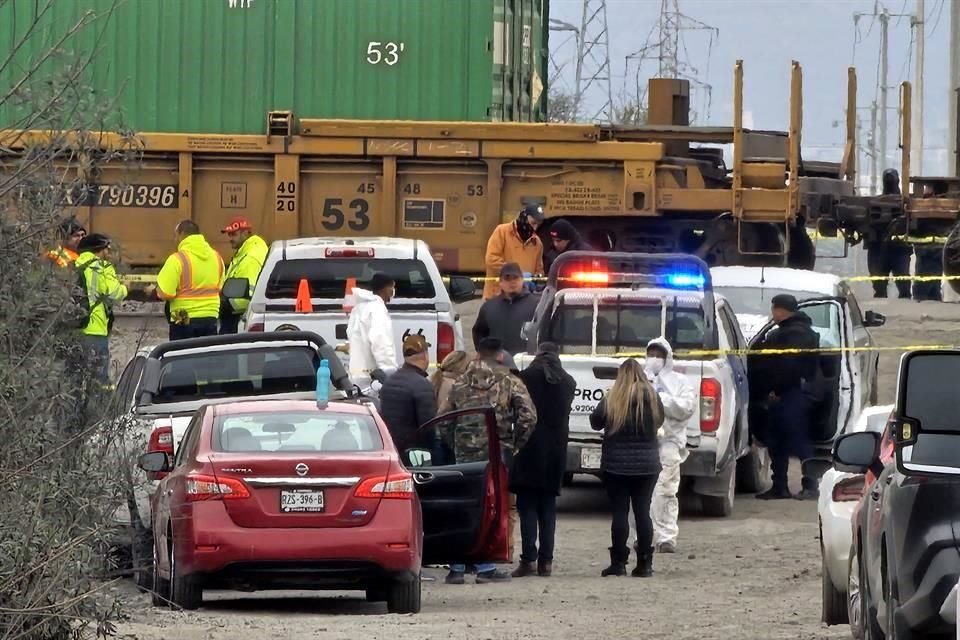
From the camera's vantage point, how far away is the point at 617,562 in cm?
1358

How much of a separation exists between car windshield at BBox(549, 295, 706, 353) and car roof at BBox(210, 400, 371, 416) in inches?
180

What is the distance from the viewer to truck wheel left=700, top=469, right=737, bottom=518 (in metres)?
16.2

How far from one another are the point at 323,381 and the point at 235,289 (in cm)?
468

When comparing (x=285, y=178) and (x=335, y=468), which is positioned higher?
(x=285, y=178)

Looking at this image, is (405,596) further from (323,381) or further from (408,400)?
(408,400)

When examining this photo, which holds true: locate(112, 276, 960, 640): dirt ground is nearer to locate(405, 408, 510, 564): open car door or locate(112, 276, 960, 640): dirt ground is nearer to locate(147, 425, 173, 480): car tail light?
locate(405, 408, 510, 564): open car door

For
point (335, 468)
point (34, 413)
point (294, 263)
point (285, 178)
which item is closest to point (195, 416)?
point (335, 468)

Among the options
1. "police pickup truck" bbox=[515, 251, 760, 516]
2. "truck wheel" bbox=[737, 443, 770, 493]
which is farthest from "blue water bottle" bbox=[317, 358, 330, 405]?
"truck wheel" bbox=[737, 443, 770, 493]

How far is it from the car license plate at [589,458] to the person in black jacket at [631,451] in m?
1.91

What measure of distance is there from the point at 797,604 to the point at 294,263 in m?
6.40

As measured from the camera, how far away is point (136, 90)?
24.2 meters

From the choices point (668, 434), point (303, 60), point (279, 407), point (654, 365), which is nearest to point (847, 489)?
point (279, 407)

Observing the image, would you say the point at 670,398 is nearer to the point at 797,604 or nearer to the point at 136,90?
the point at 797,604

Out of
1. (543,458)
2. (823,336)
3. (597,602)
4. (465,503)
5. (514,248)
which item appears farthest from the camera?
(514,248)
